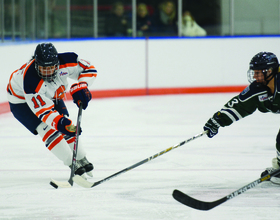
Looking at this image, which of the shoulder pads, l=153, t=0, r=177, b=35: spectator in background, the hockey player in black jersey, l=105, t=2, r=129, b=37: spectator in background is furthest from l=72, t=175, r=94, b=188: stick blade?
l=153, t=0, r=177, b=35: spectator in background

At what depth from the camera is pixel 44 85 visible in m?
2.70

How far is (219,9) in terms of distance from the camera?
7.74 m

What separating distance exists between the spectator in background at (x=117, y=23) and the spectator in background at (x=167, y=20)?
0.48 m

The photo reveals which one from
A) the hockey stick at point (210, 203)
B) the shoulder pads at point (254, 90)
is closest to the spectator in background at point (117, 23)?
the shoulder pads at point (254, 90)

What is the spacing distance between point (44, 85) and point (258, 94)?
3.88ft

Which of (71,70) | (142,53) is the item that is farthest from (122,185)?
(142,53)

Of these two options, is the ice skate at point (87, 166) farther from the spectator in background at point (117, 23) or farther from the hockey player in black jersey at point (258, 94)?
the spectator in background at point (117, 23)

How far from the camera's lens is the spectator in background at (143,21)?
7.53 meters

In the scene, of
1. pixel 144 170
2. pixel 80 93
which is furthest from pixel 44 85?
pixel 144 170

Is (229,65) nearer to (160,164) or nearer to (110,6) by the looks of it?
(110,6)

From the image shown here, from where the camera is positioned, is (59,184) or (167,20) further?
(167,20)

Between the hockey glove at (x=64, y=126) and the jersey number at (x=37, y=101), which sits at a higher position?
the jersey number at (x=37, y=101)

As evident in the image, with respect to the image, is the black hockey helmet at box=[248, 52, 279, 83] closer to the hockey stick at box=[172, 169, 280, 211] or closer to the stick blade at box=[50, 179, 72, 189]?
the hockey stick at box=[172, 169, 280, 211]

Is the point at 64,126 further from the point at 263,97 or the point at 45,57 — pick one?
the point at 263,97
